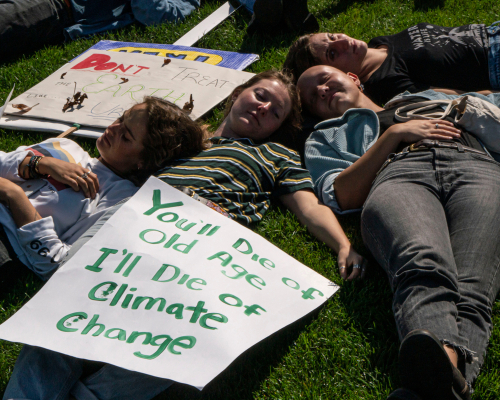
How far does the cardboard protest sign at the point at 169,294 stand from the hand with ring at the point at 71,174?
0.32 meters

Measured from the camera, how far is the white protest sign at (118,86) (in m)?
3.41

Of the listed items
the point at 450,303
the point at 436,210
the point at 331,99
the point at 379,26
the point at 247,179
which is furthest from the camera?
the point at 379,26

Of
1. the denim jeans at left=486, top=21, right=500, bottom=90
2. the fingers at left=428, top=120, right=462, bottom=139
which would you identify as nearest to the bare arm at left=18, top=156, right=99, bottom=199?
the fingers at left=428, top=120, right=462, bottom=139

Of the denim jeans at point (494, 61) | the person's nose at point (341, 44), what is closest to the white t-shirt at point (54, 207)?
the person's nose at point (341, 44)

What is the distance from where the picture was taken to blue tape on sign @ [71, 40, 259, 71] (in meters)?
3.99

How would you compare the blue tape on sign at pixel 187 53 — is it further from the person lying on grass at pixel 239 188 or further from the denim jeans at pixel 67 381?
the denim jeans at pixel 67 381

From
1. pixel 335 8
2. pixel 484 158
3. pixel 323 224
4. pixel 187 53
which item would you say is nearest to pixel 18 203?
pixel 323 224

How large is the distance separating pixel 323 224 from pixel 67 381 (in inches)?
53.6

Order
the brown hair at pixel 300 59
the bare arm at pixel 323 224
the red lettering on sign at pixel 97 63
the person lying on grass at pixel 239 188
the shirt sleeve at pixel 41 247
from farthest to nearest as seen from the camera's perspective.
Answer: the red lettering on sign at pixel 97 63 < the brown hair at pixel 300 59 < the bare arm at pixel 323 224 < the shirt sleeve at pixel 41 247 < the person lying on grass at pixel 239 188

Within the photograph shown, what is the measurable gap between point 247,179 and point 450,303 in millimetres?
1214

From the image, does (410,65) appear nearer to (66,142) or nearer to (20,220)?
(66,142)

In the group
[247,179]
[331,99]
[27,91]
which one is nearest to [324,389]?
[247,179]

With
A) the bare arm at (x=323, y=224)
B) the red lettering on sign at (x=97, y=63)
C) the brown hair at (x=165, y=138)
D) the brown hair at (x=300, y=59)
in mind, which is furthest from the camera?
the red lettering on sign at (x=97, y=63)

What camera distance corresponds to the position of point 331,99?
3041 mm
